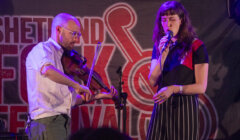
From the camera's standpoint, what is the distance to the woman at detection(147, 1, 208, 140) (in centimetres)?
253

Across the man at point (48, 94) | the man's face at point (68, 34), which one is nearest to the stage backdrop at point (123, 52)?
the man's face at point (68, 34)

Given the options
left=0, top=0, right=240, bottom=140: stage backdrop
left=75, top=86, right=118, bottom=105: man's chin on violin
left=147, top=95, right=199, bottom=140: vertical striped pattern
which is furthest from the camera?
left=0, top=0, right=240, bottom=140: stage backdrop

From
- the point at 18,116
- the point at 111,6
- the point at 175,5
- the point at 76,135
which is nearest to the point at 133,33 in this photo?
the point at 111,6

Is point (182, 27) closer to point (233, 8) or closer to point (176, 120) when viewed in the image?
point (176, 120)

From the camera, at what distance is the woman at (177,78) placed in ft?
8.31

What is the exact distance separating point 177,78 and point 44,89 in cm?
115

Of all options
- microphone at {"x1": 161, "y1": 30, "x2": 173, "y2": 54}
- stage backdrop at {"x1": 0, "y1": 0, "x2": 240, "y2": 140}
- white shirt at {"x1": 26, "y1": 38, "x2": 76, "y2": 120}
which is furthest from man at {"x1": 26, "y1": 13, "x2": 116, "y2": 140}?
stage backdrop at {"x1": 0, "y1": 0, "x2": 240, "y2": 140}

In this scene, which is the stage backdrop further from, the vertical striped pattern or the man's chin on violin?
the vertical striped pattern

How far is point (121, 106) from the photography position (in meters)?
3.56

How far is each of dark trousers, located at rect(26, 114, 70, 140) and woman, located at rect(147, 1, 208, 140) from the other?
2.56 feet

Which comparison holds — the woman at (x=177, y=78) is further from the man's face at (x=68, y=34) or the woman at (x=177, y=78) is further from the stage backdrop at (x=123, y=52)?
the stage backdrop at (x=123, y=52)

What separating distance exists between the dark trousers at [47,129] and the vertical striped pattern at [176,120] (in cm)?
78

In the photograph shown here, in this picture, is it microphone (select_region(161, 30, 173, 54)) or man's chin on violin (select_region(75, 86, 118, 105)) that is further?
man's chin on violin (select_region(75, 86, 118, 105))

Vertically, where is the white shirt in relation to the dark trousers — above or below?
above
